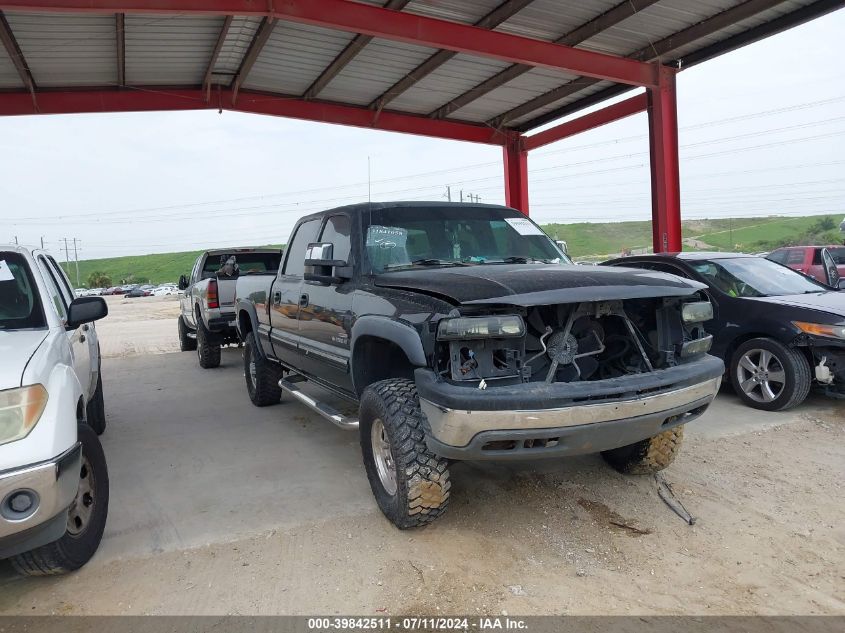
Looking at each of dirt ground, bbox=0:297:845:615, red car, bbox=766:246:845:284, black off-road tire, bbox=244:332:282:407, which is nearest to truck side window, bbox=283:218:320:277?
black off-road tire, bbox=244:332:282:407

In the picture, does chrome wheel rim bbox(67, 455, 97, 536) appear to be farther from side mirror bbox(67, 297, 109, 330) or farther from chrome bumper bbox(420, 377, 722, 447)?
chrome bumper bbox(420, 377, 722, 447)

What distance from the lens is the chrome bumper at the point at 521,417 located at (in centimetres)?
284

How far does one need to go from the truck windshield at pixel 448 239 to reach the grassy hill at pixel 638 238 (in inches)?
1753

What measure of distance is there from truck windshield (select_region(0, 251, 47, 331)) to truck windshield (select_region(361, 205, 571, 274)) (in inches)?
81.5

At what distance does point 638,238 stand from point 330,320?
8217 centimetres

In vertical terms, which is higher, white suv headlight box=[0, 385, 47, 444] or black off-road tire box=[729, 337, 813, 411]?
white suv headlight box=[0, 385, 47, 444]

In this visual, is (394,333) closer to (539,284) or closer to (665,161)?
(539,284)

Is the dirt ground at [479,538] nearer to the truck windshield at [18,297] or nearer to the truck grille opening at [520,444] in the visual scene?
the truck grille opening at [520,444]

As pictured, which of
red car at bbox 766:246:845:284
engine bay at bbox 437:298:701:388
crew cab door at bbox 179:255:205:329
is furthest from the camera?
red car at bbox 766:246:845:284

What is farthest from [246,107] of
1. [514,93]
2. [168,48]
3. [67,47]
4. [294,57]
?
[514,93]

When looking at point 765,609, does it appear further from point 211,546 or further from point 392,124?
point 392,124

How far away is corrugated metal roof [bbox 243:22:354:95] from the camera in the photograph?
10.3 metres

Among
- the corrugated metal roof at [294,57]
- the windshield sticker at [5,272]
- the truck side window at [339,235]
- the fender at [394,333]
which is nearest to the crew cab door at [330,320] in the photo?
the truck side window at [339,235]

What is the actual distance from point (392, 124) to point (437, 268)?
453 inches
